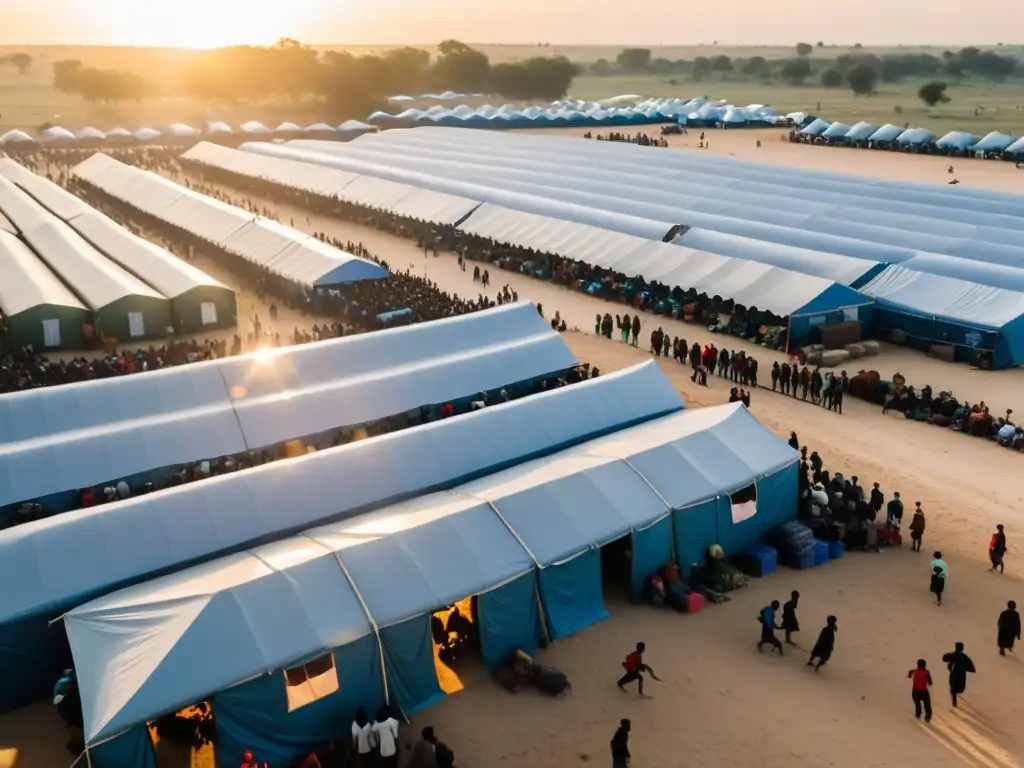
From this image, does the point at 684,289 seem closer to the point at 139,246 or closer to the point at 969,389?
the point at 969,389

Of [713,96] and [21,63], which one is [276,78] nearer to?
[713,96]

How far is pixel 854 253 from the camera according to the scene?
33.8 meters

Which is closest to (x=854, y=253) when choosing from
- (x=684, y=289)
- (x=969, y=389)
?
(x=684, y=289)

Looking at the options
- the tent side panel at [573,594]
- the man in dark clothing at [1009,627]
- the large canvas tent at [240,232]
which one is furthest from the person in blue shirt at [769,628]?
the large canvas tent at [240,232]

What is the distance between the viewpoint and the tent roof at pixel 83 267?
94.2ft

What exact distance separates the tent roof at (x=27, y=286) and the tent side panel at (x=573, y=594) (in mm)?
20776

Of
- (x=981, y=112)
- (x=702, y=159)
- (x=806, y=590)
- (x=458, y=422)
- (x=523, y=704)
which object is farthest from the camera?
(x=981, y=112)

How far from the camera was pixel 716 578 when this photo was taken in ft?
48.5

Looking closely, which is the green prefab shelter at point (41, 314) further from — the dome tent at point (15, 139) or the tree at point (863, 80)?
the tree at point (863, 80)

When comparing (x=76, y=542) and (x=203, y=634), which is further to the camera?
(x=76, y=542)

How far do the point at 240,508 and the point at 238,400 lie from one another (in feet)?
16.8

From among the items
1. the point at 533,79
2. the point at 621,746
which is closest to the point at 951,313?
the point at 621,746

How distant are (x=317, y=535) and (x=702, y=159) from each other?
51.8 meters

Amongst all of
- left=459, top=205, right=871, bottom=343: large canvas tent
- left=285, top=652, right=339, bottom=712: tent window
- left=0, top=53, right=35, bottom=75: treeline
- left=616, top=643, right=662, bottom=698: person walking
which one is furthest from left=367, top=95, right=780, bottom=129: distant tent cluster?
left=0, top=53, right=35, bottom=75: treeline
